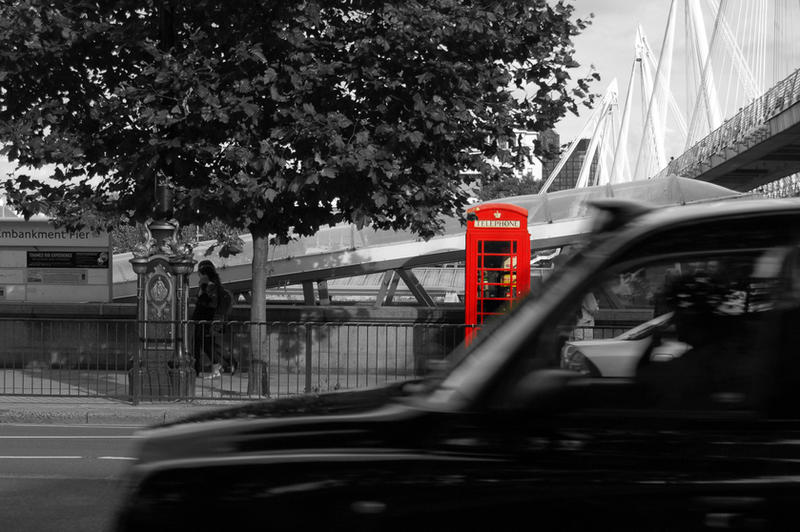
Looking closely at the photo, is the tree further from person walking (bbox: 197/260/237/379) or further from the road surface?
the road surface

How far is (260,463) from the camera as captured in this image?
2957mm

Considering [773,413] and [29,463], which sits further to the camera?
[29,463]

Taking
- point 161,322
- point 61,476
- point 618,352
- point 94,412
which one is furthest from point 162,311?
point 618,352

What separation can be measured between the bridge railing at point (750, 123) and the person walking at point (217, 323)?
28.6m

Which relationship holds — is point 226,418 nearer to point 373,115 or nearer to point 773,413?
point 773,413

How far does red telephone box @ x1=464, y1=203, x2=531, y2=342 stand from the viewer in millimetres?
17359

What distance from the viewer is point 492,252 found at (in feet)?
57.3

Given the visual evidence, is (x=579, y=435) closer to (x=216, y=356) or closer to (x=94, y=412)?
(x=94, y=412)

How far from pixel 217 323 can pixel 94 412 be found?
2.09 meters

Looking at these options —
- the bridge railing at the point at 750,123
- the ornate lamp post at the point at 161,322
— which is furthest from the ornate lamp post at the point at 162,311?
the bridge railing at the point at 750,123

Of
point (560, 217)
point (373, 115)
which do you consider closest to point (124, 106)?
point (373, 115)

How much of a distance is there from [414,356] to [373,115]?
10.7 ft

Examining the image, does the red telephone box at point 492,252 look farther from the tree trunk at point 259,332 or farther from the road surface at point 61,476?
the road surface at point 61,476

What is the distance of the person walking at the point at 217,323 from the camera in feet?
47.8
